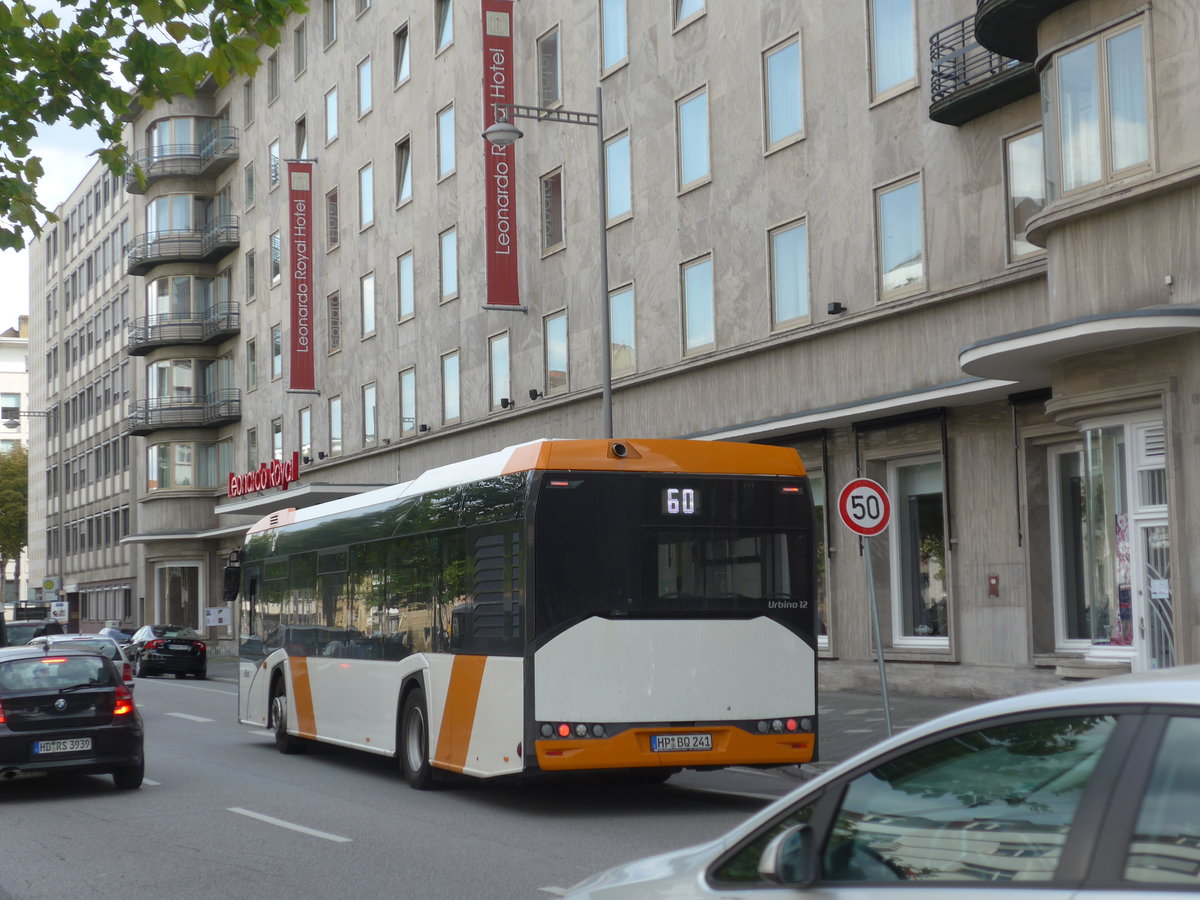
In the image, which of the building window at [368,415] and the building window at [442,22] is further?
the building window at [368,415]

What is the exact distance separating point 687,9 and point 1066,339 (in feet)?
44.7

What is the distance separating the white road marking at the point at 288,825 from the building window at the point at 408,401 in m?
27.5

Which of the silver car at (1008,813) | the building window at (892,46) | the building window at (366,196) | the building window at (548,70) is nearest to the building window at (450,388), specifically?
the building window at (366,196)

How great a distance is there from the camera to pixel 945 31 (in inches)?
858

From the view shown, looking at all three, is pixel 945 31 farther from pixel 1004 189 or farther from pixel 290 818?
pixel 290 818

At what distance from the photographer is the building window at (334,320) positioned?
152 feet

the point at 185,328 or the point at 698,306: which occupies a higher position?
the point at 185,328

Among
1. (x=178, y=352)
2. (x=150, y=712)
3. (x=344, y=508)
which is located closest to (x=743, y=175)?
(x=344, y=508)

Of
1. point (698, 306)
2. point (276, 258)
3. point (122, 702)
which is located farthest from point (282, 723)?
point (276, 258)

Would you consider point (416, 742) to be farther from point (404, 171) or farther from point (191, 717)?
point (404, 171)

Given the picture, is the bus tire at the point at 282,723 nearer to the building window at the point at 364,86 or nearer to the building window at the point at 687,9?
the building window at the point at 687,9

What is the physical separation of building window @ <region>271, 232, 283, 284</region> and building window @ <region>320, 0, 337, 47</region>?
756 centimetres

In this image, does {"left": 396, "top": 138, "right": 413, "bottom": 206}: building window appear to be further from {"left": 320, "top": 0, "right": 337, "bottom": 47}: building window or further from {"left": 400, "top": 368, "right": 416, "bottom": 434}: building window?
{"left": 320, "top": 0, "right": 337, "bottom": 47}: building window

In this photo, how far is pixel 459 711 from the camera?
13648 mm
